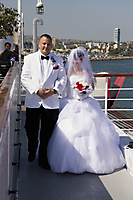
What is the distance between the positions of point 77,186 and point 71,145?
1.50 feet

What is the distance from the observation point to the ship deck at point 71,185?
7.72ft

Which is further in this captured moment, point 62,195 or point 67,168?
point 67,168

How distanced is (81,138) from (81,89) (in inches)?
23.7

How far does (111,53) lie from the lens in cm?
10075

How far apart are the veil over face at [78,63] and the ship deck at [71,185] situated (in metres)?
1.26

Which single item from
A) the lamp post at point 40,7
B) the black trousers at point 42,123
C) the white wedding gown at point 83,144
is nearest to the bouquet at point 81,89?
the white wedding gown at point 83,144

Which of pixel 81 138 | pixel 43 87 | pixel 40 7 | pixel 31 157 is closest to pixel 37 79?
pixel 43 87

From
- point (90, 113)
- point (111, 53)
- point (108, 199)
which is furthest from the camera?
point (111, 53)

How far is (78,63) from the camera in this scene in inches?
122

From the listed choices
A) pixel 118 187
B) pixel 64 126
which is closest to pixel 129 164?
pixel 118 187

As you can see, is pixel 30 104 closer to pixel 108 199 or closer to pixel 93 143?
pixel 93 143

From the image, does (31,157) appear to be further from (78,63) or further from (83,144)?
(78,63)

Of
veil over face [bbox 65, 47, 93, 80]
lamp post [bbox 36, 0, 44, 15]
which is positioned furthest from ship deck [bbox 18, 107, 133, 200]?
lamp post [bbox 36, 0, 44, 15]

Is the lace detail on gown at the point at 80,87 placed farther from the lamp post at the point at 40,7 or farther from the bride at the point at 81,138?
the lamp post at the point at 40,7
